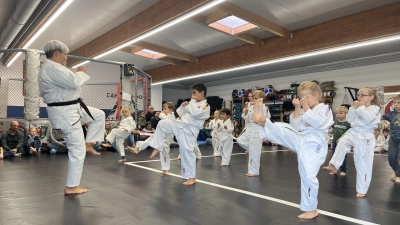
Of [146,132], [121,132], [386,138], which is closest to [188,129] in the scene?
[121,132]

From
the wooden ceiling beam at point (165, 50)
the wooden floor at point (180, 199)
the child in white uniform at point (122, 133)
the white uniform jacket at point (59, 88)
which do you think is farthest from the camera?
the wooden ceiling beam at point (165, 50)

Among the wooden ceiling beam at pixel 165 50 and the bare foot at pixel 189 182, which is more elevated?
the wooden ceiling beam at pixel 165 50

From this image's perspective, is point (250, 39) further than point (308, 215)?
Yes

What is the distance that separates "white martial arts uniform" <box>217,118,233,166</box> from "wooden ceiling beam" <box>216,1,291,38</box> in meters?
2.60

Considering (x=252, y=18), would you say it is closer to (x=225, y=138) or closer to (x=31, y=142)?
(x=225, y=138)

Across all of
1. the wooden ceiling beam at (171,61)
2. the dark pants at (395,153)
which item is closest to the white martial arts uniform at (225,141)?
the dark pants at (395,153)

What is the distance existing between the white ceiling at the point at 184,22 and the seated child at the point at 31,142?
3.22 metres

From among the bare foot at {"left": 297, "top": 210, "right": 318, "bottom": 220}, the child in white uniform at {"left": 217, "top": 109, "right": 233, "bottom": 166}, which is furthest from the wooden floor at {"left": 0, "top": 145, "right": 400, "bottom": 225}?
the child in white uniform at {"left": 217, "top": 109, "right": 233, "bottom": 166}

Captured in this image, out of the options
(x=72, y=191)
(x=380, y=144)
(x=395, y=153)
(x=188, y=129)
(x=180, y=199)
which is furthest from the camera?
(x=380, y=144)

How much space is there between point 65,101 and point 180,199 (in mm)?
1609

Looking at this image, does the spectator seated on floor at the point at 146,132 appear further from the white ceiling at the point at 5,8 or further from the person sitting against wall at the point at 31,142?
the white ceiling at the point at 5,8

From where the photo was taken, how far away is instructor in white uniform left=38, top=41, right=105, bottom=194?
318cm

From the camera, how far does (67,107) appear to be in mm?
3252

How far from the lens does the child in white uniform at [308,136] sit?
263 cm
